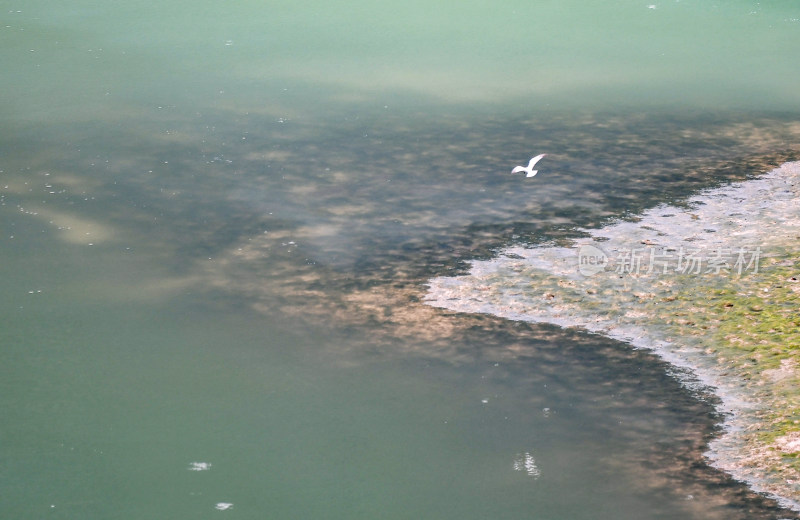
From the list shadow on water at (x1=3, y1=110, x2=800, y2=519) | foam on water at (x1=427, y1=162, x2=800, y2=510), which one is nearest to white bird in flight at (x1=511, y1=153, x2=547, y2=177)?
shadow on water at (x1=3, y1=110, x2=800, y2=519)

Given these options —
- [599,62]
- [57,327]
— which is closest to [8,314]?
[57,327]

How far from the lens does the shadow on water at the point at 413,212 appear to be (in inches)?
119

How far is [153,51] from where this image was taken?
6.67 m

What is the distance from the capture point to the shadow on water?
9.88ft

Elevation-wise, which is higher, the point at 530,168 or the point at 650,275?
the point at 530,168

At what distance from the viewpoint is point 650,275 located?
12.2 feet

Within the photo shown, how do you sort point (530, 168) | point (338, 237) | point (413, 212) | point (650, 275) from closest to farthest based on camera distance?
point (650, 275) < point (338, 237) < point (413, 212) < point (530, 168)

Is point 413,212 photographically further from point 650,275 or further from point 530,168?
point 650,275

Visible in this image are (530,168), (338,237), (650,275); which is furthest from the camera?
(530,168)

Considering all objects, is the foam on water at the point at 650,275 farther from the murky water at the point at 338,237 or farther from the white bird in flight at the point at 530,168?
the white bird in flight at the point at 530,168

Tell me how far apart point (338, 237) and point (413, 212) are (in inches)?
18.0

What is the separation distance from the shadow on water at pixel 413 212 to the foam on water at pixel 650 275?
0.09 metres

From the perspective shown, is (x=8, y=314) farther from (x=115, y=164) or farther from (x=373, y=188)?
(x=373, y=188)

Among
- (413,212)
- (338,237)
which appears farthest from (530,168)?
(338,237)
